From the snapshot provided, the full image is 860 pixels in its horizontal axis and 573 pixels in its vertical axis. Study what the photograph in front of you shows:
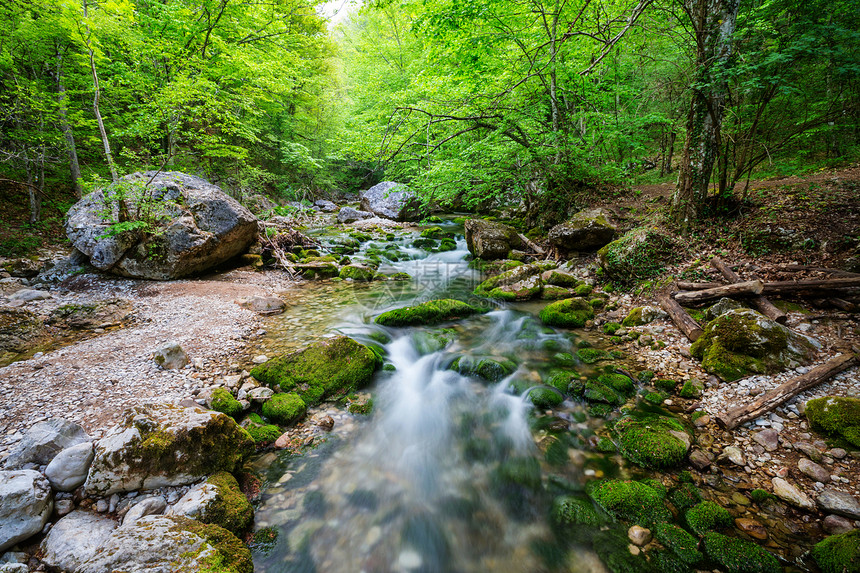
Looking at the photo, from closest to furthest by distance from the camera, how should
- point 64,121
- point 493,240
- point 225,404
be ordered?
point 225,404
point 64,121
point 493,240

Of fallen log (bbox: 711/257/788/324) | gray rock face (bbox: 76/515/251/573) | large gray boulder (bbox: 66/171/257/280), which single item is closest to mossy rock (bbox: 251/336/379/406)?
gray rock face (bbox: 76/515/251/573)

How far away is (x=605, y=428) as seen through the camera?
3809mm

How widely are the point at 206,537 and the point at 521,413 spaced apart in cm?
355

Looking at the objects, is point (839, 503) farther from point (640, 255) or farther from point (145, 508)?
point (145, 508)

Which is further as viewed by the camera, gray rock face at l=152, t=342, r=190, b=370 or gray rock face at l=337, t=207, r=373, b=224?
gray rock face at l=337, t=207, r=373, b=224

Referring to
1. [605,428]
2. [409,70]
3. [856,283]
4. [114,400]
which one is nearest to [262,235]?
[114,400]

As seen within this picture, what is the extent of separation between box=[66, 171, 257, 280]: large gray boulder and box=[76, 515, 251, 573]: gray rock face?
22.8 feet

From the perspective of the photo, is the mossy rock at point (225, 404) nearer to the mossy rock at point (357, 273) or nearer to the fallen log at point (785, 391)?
the fallen log at point (785, 391)

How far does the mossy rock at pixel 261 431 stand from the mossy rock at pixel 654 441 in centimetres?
392

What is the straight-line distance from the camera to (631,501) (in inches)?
113

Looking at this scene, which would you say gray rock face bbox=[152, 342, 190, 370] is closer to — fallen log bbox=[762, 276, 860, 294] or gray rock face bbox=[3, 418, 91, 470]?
gray rock face bbox=[3, 418, 91, 470]

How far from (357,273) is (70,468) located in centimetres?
771

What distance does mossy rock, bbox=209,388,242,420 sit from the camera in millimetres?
3738

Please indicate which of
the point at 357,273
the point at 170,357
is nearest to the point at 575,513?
the point at 170,357
